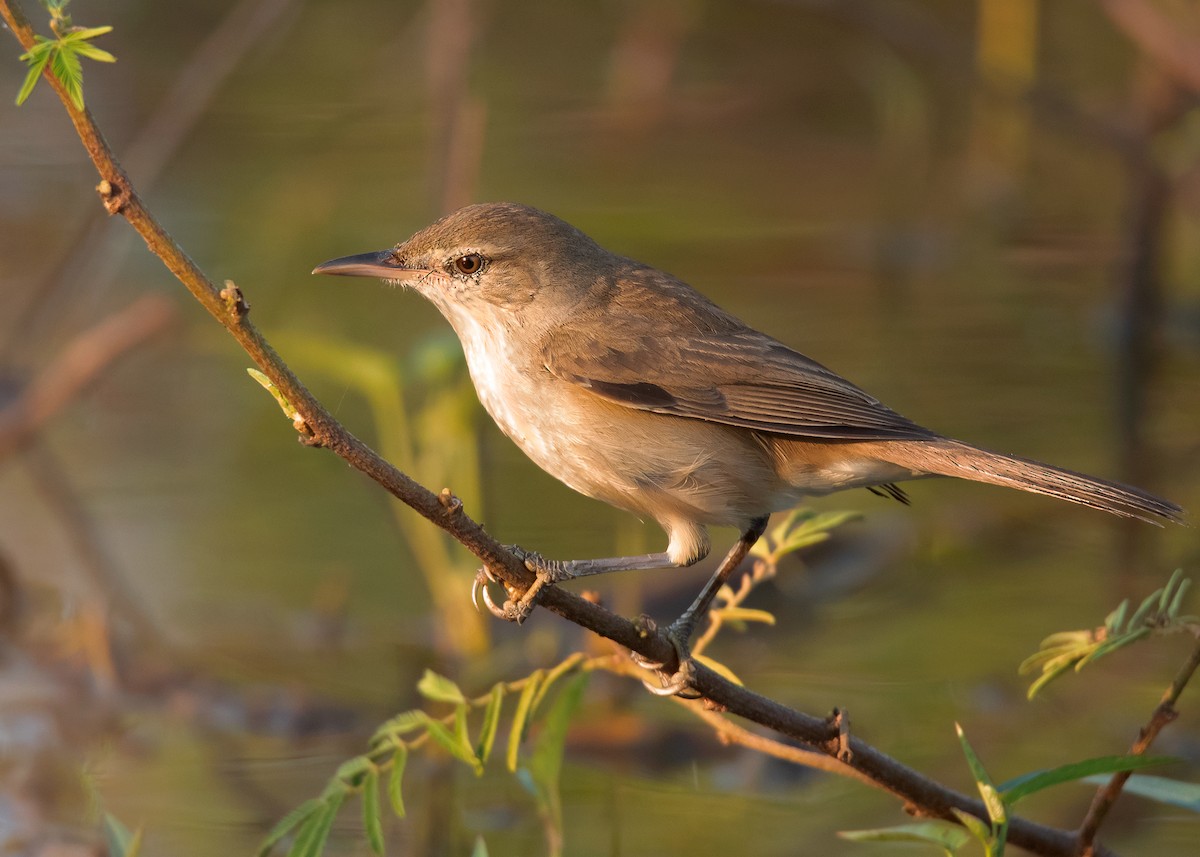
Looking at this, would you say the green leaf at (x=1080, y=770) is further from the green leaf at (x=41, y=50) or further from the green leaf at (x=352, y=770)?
the green leaf at (x=41, y=50)

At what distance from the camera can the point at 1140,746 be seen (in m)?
3.04

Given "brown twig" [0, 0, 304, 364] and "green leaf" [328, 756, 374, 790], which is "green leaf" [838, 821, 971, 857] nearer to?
"green leaf" [328, 756, 374, 790]

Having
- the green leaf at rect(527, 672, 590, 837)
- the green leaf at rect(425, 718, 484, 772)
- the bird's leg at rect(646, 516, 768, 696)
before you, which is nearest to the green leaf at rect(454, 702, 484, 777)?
the green leaf at rect(425, 718, 484, 772)

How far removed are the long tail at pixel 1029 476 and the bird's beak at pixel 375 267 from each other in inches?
52.2

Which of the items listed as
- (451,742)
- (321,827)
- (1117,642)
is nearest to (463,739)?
(451,742)

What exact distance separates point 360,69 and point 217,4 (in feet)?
4.04

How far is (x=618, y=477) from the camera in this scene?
3707 mm

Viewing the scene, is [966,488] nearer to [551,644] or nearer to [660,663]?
[551,644]

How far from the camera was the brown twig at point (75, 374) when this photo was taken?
6.67m

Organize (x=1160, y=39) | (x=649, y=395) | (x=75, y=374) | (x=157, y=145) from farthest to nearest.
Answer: (x=157, y=145)
(x=1160, y=39)
(x=75, y=374)
(x=649, y=395)

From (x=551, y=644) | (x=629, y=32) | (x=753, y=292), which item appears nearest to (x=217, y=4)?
(x=629, y=32)

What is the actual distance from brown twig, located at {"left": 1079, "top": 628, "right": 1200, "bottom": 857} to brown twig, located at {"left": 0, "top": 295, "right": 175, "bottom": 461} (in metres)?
4.79

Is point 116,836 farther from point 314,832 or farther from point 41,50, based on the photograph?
point 41,50

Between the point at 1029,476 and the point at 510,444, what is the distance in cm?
442
